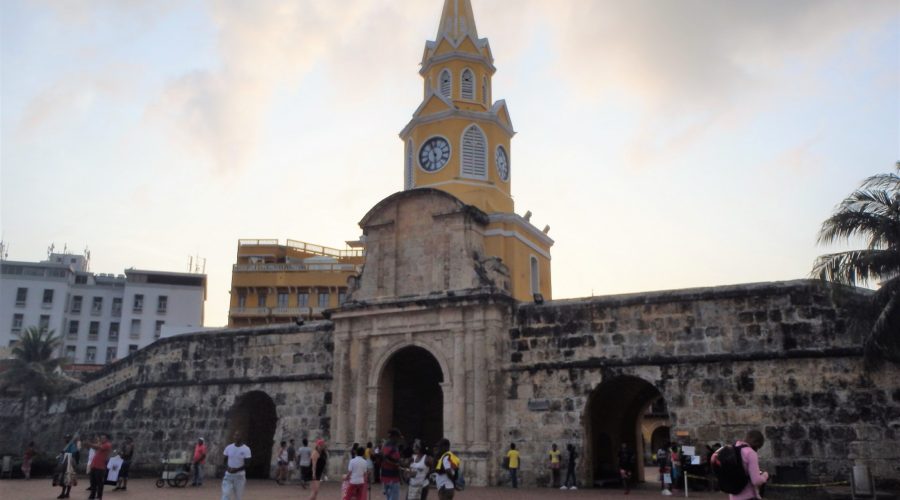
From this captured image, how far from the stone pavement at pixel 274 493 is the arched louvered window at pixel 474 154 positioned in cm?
1169

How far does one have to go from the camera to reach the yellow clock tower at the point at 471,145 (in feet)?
83.5

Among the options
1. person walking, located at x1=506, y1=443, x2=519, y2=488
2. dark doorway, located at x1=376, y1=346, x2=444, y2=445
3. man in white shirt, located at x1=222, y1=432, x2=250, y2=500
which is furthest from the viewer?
dark doorway, located at x1=376, y1=346, x2=444, y2=445

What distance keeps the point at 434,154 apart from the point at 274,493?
1358 cm

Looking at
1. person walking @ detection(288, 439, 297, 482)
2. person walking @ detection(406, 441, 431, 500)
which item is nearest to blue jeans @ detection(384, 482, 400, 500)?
person walking @ detection(406, 441, 431, 500)

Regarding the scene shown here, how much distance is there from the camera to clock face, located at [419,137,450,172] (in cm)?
2684

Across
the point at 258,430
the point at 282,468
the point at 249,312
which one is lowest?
the point at 282,468

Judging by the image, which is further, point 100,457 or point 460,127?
point 460,127

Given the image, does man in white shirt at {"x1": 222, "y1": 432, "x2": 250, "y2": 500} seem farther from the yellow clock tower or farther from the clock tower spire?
the clock tower spire

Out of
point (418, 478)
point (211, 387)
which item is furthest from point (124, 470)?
point (418, 478)

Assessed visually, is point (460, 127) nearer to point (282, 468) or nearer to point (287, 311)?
point (282, 468)

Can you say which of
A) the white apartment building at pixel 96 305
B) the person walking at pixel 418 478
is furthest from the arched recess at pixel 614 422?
the white apartment building at pixel 96 305

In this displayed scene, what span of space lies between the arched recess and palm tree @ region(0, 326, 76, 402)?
71.2 ft

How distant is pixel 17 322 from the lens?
6291 cm

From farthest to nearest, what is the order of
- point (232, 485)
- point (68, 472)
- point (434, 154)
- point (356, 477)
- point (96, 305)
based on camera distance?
point (96, 305) → point (434, 154) → point (68, 472) → point (232, 485) → point (356, 477)
